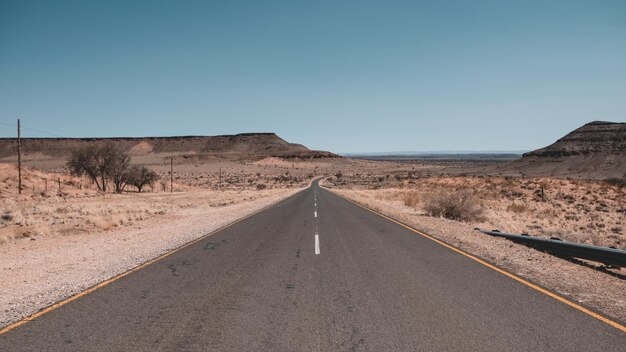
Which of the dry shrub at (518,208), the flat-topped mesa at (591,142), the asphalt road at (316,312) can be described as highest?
the flat-topped mesa at (591,142)

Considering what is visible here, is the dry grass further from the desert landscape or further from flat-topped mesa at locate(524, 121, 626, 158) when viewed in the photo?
flat-topped mesa at locate(524, 121, 626, 158)

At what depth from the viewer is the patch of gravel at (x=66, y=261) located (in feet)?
21.4

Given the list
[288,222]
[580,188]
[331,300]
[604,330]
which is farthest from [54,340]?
[580,188]

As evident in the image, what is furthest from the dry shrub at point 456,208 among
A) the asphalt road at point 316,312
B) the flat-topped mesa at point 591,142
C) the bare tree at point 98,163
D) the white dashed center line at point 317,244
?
the flat-topped mesa at point 591,142

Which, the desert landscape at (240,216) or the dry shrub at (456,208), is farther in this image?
the dry shrub at (456,208)

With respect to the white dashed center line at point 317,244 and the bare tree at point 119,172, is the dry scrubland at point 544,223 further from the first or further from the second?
the bare tree at point 119,172

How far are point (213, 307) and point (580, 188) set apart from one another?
38.0m

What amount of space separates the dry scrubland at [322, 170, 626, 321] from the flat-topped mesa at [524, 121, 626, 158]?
51333 millimetres

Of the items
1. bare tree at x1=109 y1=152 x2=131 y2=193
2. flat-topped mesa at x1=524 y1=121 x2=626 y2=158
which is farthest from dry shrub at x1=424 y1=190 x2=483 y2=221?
flat-topped mesa at x1=524 y1=121 x2=626 y2=158

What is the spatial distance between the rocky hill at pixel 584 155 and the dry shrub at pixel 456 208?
56.8 metres

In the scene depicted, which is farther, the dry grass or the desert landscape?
the dry grass

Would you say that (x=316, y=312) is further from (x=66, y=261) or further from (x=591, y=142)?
(x=591, y=142)

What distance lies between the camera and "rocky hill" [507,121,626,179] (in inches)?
2736

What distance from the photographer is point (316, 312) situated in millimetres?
5457
